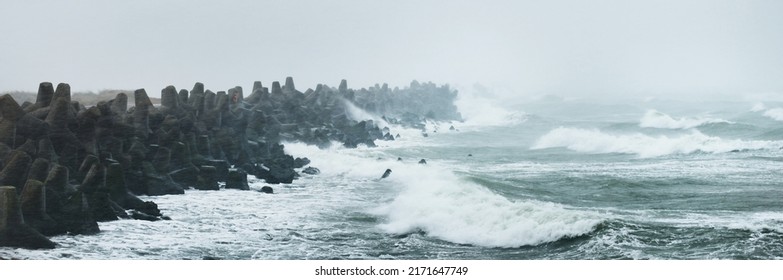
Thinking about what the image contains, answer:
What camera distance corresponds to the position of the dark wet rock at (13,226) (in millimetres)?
14938

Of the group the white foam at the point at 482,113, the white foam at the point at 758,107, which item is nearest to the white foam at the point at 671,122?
the white foam at the point at 758,107

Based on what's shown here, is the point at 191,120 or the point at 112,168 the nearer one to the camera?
the point at 112,168

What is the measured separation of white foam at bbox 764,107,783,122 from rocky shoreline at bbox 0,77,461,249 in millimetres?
24166

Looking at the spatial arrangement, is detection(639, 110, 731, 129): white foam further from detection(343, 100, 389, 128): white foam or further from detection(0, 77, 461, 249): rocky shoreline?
detection(0, 77, 461, 249): rocky shoreline

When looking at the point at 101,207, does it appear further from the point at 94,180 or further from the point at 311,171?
the point at 311,171

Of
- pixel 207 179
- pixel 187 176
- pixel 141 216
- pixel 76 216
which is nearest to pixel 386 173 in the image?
pixel 207 179

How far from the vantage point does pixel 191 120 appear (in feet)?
89.7

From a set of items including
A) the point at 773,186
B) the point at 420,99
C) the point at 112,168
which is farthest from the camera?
the point at 420,99

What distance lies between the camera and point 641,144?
126 ft

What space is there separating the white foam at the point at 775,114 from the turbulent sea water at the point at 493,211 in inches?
523

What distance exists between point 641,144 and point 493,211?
2091 centimetres
